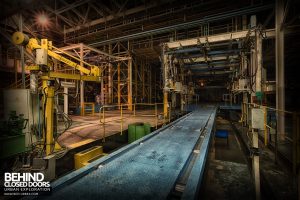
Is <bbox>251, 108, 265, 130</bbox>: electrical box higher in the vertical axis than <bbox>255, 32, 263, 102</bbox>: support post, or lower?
lower

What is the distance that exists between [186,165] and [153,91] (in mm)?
21689

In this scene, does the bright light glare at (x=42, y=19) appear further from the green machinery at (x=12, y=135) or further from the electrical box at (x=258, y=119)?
the electrical box at (x=258, y=119)

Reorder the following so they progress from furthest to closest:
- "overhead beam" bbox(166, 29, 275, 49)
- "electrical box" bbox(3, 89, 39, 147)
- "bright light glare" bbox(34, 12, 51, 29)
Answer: "bright light glare" bbox(34, 12, 51, 29) → "overhead beam" bbox(166, 29, 275, 49) → "electrical box" bbox(3, 89, 39, 147)

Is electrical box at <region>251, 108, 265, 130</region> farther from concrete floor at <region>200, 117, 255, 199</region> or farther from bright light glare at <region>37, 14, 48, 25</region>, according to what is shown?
bright light glare at <region>37, 14, 48, 25</region>

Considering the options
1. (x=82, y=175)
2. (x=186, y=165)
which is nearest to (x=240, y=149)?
(x=186, y=165)

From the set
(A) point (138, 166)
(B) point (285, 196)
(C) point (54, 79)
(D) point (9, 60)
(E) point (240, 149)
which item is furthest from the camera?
(D) point (9, 60)

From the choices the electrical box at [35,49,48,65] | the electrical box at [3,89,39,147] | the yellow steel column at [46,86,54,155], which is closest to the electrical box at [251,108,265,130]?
the yellow steel column at [46,86,54,155]

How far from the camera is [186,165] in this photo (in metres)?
3.26

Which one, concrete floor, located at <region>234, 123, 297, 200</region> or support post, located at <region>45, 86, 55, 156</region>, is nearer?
concrete floor, located at <region>234, 123, 297, 200</region>

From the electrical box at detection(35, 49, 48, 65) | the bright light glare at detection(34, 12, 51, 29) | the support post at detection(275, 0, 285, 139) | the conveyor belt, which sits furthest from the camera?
the bright light glare at detection(34, 12, 51, 29)

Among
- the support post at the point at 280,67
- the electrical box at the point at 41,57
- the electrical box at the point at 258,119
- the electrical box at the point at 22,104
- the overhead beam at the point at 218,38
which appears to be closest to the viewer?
the electrical box at the point at 41,57

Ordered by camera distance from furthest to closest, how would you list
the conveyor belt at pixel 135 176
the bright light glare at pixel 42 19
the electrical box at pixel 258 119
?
the bright light glare at pixel 42 19, the electrical box at pixel 258 119, the conveyor belt at pixel 135 176

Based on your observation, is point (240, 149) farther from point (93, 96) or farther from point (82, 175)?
point (93, 96)

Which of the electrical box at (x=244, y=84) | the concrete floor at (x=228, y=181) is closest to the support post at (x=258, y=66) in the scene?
the electrical box at (x=244, y=84)
